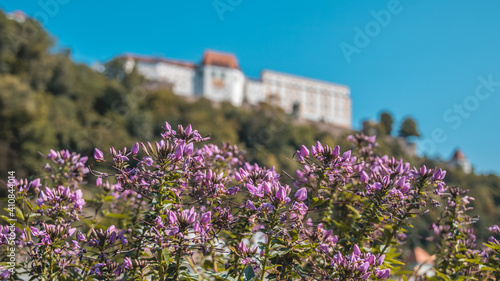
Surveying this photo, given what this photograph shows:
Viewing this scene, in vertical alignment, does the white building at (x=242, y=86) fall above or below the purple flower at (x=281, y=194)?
above

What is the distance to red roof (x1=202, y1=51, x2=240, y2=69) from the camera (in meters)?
100

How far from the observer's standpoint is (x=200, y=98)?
3305 inches

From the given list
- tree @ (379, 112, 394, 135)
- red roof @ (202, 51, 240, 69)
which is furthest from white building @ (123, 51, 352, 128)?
tree @ (379, 112, 394, 135)

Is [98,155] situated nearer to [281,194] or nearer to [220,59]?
[281,194]

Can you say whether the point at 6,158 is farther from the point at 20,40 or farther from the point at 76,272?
the point at 76,272

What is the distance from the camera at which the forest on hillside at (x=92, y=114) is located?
39.0 meters

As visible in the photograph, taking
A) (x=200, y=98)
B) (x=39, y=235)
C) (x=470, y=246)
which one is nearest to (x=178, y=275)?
(x=39, y=235)

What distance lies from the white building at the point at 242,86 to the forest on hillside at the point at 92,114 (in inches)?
373

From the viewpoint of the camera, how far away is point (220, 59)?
10275 centimetres

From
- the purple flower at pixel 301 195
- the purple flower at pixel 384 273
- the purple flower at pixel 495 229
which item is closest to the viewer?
the purple flower at pixel 384 273

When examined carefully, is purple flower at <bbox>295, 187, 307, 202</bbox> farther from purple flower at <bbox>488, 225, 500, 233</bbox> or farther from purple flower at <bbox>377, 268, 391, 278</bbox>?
purple flower at <bbox>488, 225, 500, 233</bbox>

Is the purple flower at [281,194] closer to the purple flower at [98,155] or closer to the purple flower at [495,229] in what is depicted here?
the purple flower at [98,155]

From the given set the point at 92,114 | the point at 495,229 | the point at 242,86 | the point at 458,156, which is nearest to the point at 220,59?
the point at 242,86

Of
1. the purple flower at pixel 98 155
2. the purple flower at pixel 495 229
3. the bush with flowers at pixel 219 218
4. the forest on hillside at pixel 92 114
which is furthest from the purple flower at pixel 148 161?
the forest on hillside at pixel 92 114
